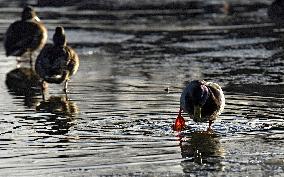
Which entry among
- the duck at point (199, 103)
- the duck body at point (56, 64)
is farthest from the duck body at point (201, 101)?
the duck body at point (56, 64)

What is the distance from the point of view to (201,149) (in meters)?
9.51

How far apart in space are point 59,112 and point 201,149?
340 centimetres

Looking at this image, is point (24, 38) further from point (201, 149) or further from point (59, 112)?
point (201, 149)

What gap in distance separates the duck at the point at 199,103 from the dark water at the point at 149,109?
173 mm

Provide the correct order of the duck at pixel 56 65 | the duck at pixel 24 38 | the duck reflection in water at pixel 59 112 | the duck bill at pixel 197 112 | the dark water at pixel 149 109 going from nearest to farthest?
1. the dark water at pixel 149 109
2. the duck bill at pixel 197 112
3. the duck reflection in water at pixel 59 112
4. the duck at pixel 56 65
5. the duck at pixel 24 38

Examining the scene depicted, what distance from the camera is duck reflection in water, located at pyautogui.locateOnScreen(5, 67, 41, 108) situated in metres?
13.9

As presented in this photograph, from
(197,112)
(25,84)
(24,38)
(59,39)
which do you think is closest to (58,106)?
(25,84)

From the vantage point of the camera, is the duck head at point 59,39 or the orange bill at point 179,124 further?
the duck head at point 59,39

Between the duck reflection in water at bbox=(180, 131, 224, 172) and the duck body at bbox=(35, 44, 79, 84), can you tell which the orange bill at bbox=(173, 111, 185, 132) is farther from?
the duck body at bbox=(35, 44, 79, 84)

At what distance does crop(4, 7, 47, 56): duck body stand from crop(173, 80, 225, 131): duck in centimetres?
902

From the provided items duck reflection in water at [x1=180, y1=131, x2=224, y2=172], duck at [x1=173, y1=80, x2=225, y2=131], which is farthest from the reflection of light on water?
duck reflection in water at [x1=180, y1=131, x2=224, y2=172]

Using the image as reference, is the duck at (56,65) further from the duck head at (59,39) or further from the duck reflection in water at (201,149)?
the duck reflection in water at (201,149)

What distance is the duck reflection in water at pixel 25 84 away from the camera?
1388cm

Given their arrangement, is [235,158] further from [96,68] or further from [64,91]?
[96,68]
